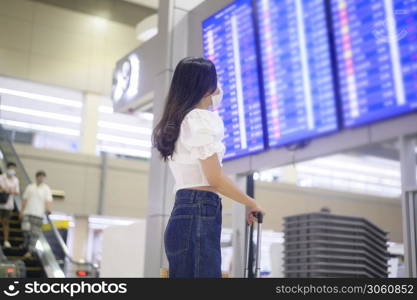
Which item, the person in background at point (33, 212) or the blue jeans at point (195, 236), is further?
the person in background at point (33, 212)

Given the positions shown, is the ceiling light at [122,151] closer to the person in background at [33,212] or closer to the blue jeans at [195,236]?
the person in background at [33,212]

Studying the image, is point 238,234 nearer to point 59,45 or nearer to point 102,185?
point 102,185

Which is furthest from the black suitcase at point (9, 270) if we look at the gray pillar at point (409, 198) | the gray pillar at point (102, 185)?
the gray pillar at point (102, 185)

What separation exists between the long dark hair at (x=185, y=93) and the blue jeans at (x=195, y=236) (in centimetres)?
23

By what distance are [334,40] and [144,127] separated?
44.6ft

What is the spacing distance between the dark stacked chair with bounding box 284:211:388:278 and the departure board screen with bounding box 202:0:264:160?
3.09ft

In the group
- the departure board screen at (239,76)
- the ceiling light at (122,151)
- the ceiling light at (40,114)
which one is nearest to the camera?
the departure board screen at (239,76)

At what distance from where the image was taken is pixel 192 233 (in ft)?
7.01

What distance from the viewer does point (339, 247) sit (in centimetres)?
373

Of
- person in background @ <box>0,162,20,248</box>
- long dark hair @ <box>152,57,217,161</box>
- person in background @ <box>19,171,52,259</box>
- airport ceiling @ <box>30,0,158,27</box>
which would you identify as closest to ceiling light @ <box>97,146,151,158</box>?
airport ceiling @ <box>30,0,158,27</box>

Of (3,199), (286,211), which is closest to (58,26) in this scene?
(3,199)

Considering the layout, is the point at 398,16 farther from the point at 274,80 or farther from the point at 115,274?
the point at 115,274

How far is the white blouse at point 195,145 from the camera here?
86.0 inches

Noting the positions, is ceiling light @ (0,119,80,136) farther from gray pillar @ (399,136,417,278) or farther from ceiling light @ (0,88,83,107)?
gray pillar @ (399,136,417,278)
